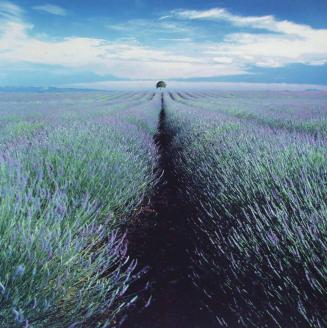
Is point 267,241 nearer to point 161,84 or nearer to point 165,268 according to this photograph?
point 165,268

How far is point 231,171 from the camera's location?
2.96 m

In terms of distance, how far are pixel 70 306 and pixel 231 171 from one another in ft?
5.54

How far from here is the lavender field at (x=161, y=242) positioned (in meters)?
1.47

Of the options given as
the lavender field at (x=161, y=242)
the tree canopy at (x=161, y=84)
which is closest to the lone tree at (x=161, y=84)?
the tree canopy at (x=161, y=84)

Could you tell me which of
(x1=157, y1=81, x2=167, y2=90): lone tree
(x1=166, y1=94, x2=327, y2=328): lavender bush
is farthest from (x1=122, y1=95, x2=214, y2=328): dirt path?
(x1=157, y1=81, x2=167, y2=90): lone tree

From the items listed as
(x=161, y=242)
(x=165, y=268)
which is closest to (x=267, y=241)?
(x=165, y=268)

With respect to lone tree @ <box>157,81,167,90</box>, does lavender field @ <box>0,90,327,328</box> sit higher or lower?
higher

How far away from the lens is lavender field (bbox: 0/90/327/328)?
1474 millimetres

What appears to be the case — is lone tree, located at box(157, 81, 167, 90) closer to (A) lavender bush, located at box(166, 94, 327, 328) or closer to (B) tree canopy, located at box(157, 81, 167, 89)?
(B) tree canopy, located at box(157, 81, 167, 89)

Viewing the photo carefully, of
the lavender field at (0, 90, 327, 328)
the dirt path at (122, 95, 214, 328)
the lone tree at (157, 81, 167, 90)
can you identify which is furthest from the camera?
the lone tree at (157, 81, 167, 90)

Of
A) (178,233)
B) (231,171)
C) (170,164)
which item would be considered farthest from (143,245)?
(170,164)

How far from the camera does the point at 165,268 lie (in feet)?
10.3

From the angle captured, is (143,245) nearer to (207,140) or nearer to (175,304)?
(175,304)

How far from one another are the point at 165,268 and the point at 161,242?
1.71 ft
